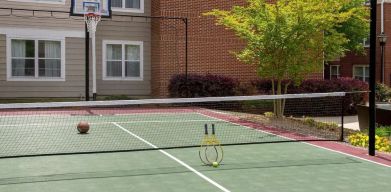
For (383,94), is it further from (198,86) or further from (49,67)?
(49,67)

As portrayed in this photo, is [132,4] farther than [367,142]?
Yes

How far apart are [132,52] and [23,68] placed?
572 cm

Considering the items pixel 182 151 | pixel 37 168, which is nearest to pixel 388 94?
pixel 182 151

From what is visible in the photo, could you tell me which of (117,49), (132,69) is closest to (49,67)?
(117,49)

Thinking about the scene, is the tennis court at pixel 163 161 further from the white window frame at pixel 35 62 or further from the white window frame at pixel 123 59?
Result: the white window frame at pixel 123 59

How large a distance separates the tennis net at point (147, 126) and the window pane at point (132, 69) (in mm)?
3261

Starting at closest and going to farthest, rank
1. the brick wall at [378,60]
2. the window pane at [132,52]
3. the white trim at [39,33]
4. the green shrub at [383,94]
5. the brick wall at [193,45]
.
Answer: the white trim at [39,33], the brick wall at [193,45], the window pane at [132,52], the green shrub at [383,94], the brick wall at [378,60]

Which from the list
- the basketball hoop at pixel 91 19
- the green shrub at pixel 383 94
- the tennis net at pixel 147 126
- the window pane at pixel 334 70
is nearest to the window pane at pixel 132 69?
the tennis net at pixel 147 126

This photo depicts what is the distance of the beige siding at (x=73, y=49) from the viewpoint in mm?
24812

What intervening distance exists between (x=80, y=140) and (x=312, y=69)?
914 cm

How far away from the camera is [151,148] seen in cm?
1271

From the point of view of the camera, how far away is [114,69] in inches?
1077

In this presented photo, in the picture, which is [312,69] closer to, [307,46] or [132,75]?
[307,46]

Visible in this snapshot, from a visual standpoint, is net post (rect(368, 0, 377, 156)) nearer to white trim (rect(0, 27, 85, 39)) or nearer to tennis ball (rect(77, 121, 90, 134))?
tennis ball (rect(77, 121, 90, 134))
